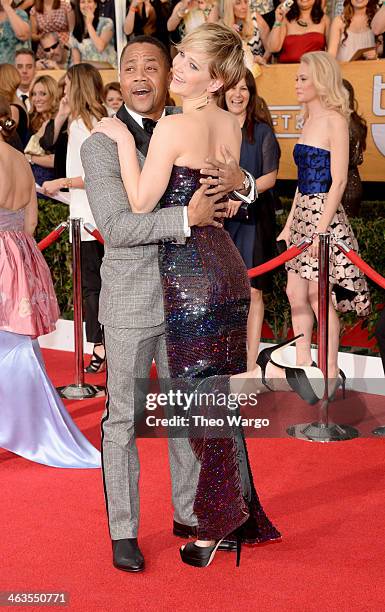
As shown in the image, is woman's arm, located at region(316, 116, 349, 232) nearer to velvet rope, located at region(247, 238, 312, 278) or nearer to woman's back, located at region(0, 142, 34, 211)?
velvet rope, located at region(247, 238, 312, 278)

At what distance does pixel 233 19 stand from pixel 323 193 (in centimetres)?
318

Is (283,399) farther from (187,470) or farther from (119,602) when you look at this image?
(119,602)

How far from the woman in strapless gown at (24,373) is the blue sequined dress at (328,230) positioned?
163 centimetres

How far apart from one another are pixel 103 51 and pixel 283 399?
4570 millimetres

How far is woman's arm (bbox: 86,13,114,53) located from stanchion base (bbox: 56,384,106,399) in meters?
4.14

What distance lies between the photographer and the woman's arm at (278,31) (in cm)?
811

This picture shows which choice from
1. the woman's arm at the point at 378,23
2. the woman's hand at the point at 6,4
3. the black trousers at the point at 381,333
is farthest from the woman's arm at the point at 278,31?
the black trousers at the point at 381,333

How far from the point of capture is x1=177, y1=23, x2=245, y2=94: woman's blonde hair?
3.24 meters

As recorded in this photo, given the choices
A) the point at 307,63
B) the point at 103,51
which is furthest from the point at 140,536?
the point at 103,51

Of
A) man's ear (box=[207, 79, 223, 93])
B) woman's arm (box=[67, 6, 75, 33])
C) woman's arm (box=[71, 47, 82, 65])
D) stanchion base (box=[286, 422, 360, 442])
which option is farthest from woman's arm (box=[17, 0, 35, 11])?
man's ear (box=[207, 79, 223, 93])

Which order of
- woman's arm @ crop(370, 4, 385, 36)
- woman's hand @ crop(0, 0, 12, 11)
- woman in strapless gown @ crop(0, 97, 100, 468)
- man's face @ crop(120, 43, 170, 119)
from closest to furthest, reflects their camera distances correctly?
man's face @ crop(120, 43, 170, 119), woman in strapless gown @ crop(0, 97, 100, 468), woman's arm @ crop(370, 4, 385, 36), woman's hand @ crop(0, 0, 12, 11)

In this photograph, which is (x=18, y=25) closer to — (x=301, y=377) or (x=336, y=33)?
(x=336, y=33)

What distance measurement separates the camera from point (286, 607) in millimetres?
3355

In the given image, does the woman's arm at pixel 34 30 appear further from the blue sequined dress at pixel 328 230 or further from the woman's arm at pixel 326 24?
the blue sequined dress at pixel 328 230
